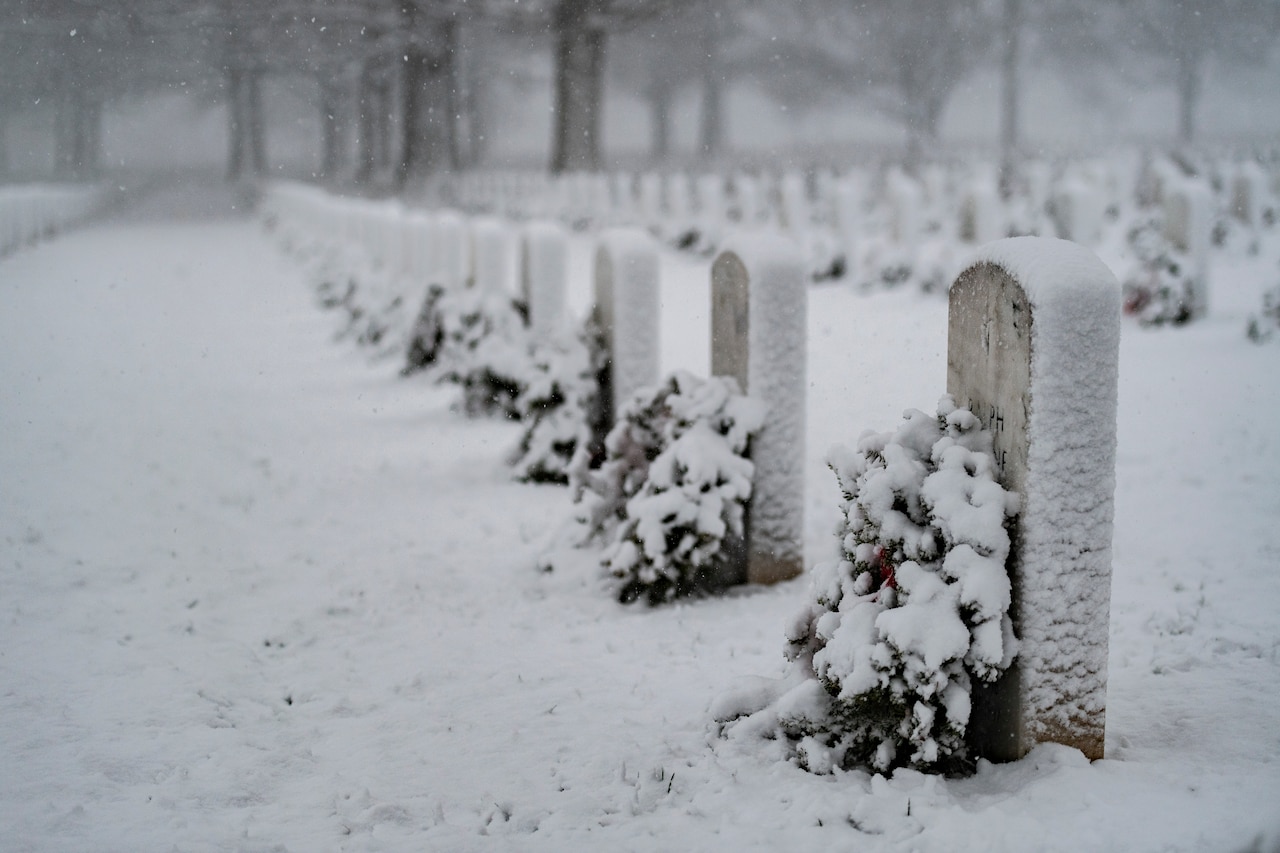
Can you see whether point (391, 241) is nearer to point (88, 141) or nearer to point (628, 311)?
point (628, 311)

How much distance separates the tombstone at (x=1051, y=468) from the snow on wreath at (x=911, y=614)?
0.25 ft

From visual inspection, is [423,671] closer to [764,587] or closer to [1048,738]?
[764,587]

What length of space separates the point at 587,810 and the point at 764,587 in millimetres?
1862

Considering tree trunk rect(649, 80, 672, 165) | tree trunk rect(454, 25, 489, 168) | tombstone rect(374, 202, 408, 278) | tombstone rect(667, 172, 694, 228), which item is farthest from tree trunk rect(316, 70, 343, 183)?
tombstone rect(374, 202, 408, 278)

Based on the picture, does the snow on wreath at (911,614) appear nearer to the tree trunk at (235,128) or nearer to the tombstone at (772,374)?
the tombstone at (772,374)

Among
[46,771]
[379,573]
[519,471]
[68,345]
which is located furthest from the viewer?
[68,345]

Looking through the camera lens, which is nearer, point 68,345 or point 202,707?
point 202,707

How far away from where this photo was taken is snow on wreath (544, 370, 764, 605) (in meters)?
4.25

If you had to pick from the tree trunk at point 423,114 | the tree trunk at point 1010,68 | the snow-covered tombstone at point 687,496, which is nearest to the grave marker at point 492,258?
the snow-covered tombstone at point 687,496

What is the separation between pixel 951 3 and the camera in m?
30.8

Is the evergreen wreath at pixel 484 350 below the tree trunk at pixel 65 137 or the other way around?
below

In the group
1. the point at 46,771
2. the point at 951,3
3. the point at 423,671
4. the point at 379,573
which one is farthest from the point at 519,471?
the point at 951,3

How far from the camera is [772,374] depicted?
4.40m

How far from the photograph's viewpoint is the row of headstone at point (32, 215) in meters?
17.5
